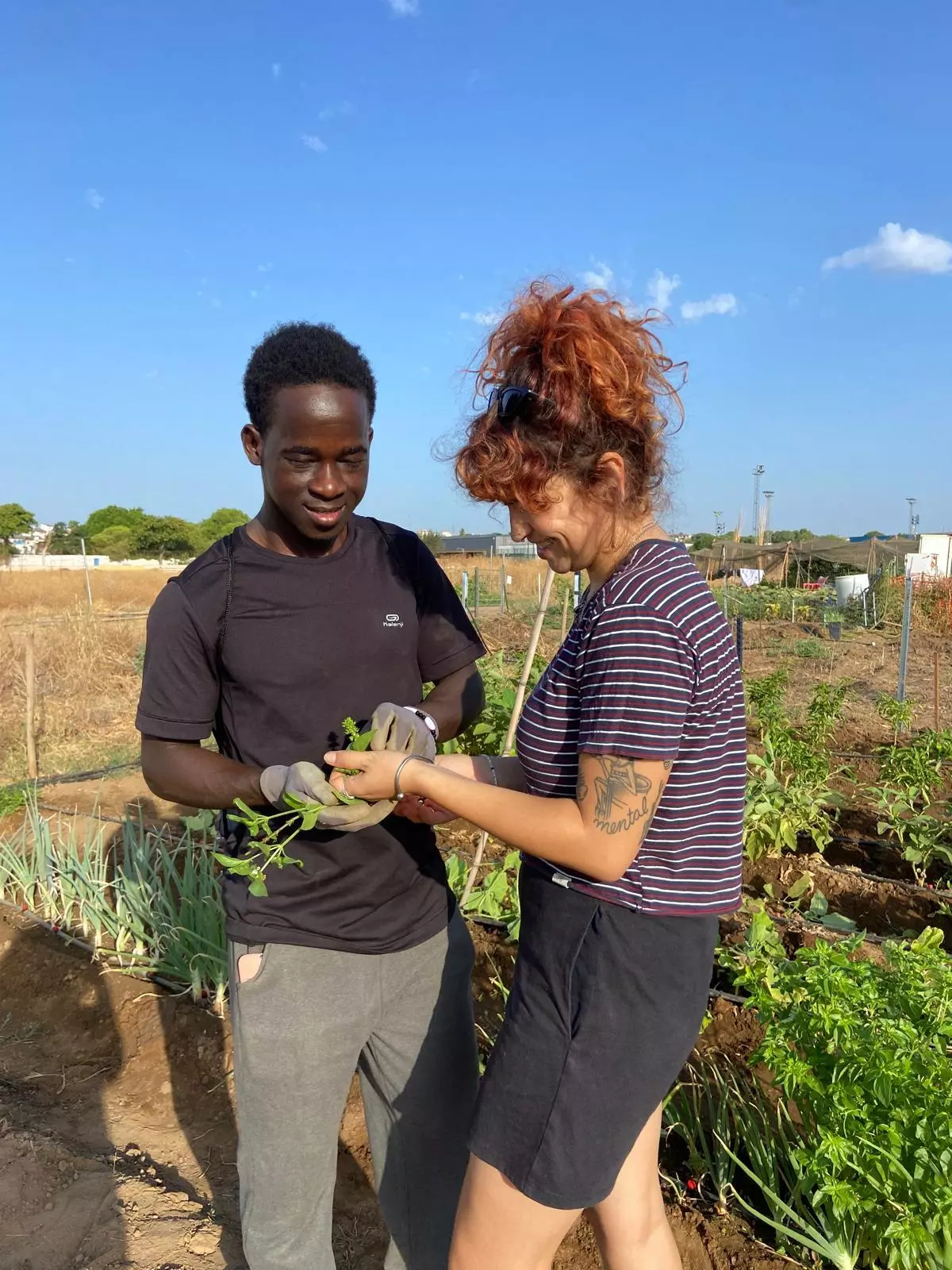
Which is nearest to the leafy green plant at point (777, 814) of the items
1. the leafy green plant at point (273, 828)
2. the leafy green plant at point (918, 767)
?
the leafy green plant at point (918, 767)

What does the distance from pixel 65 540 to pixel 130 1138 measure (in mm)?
40310

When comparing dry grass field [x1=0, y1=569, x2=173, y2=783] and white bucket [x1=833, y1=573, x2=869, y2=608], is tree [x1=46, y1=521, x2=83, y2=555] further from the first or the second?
white bucket [x1=833, y1=573, x2=869, y2=608]

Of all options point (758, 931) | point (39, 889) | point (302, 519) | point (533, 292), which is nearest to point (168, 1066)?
point (39, 889)

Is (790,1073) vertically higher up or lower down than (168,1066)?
higher up

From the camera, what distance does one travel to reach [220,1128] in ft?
8.51

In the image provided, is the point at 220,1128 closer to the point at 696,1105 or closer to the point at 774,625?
the point at 696,1105

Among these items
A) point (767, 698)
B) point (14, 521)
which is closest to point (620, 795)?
point (767, 698)

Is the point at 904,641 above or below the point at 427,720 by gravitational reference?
below

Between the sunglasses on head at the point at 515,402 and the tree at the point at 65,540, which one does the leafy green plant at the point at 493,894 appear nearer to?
the sunglasses on head at the point at 515,402

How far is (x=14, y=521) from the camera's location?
1714 inches

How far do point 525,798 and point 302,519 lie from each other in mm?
695

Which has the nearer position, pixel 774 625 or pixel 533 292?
pixel 533 292

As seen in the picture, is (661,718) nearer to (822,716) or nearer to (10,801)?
(822,716)

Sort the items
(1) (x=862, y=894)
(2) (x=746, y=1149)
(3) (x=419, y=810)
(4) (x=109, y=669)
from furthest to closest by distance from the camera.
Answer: (4) (x=109, y=669) → (1) (x=862, y=894) → (2) (x=746, y=1149) → (3) (x=419, y=810)
